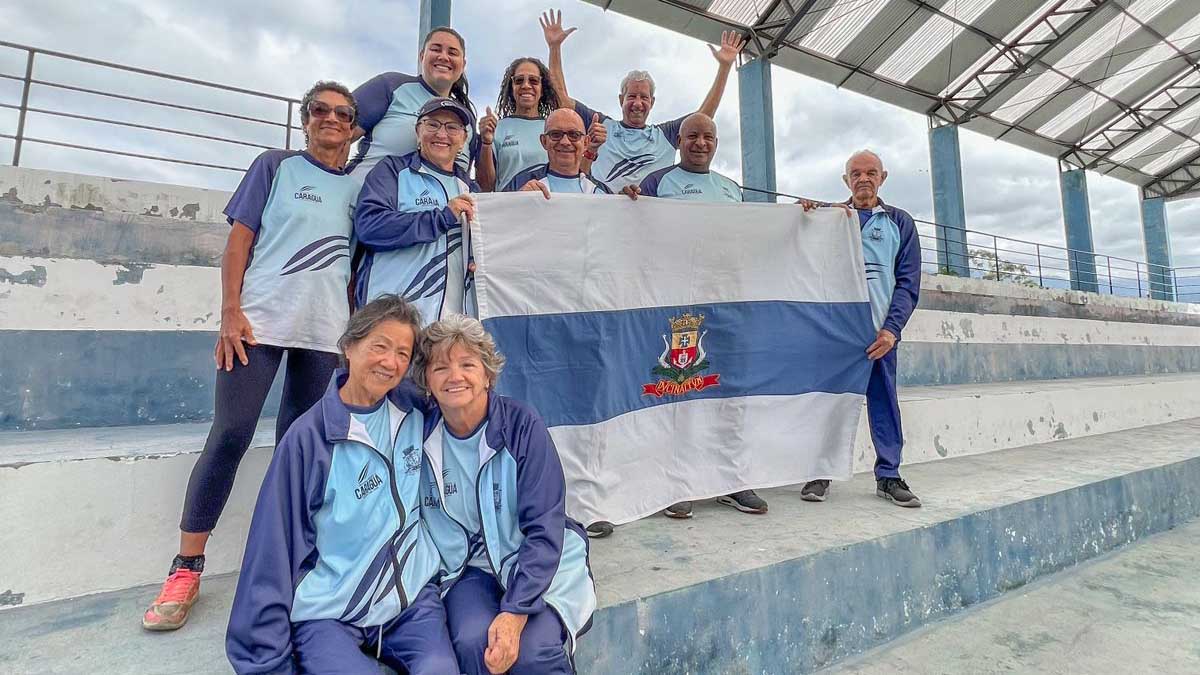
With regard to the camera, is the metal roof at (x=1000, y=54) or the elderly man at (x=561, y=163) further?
the metal roof at (x=1000, y=54)

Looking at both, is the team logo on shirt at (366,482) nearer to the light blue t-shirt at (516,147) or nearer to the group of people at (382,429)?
the group of people at (382,429)

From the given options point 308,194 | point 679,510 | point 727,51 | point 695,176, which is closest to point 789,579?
point 679,510

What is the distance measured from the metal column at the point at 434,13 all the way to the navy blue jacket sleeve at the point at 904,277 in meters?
5.61

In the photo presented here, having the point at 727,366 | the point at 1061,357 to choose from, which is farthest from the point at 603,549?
the point at 1061,357

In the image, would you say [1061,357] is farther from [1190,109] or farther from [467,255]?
[1190,109]

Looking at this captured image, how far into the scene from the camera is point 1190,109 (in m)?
13.8

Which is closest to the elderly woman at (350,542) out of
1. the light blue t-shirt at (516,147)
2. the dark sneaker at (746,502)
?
the light blue t-shirt at (516,147)

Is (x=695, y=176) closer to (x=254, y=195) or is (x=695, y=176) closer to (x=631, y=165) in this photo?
(x=631, y=165)

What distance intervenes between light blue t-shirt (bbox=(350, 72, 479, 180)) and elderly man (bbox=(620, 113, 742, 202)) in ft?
3.05

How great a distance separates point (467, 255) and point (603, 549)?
43.0 inches

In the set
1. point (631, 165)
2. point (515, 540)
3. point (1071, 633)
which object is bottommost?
point (1071, 633)

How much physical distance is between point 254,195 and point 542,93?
138 centimetres

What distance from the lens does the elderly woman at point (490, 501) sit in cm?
114

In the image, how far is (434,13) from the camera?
19.9ft
